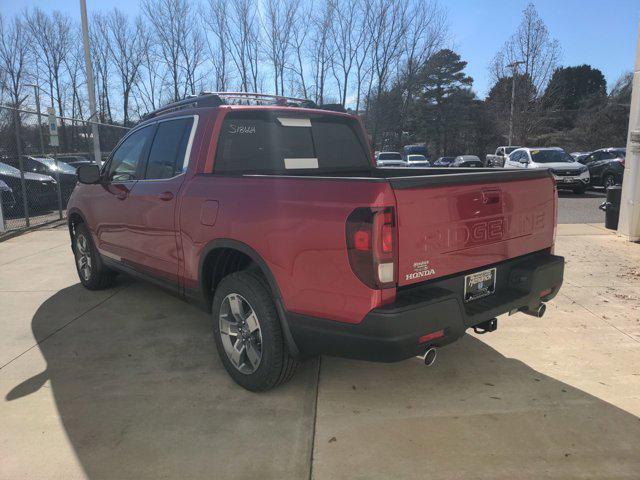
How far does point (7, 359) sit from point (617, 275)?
6.61 meters

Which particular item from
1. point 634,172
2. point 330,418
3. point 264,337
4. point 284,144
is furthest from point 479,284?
point 634,172

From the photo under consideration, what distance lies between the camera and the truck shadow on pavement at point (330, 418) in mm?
2479

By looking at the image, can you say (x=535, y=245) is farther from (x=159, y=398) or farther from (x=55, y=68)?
(x=55, y=68)

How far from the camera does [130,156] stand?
4.61 m

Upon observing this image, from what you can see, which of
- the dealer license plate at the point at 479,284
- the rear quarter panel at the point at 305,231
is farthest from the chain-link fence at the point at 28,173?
the dealer license plate at the point at 479,284

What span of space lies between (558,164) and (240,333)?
1679 centimetres

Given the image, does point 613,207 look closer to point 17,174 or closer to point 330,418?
point 330,418

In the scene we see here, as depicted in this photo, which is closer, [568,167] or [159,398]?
[159,398]

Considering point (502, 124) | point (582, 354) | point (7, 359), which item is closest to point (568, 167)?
point (582, 354)

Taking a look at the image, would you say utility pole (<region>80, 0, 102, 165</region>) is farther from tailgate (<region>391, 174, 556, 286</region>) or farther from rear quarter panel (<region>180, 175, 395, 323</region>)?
tailgate (<region>391, 174, 556, 286</region>)

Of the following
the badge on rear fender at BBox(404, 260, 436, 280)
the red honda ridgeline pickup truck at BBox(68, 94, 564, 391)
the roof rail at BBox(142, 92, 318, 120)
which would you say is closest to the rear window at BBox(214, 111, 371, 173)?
the red honda ridgeline pickup truck at BBox(68, 94, 564, 391)

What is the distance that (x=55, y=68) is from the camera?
4691cm

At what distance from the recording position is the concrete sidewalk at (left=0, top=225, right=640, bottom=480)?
2.49m

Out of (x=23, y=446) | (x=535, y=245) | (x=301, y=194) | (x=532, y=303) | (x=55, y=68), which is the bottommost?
(x=23, y=446)
